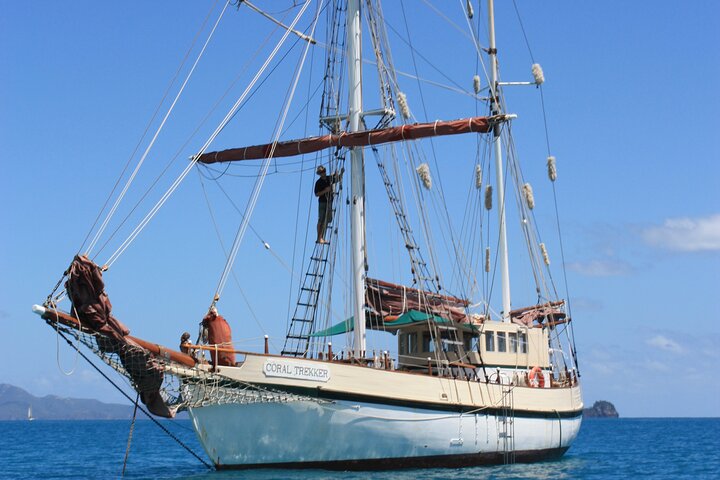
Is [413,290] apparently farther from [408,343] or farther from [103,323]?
[103,323]

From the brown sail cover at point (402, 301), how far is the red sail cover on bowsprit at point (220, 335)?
26.4 feet

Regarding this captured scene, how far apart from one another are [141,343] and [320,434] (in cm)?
598

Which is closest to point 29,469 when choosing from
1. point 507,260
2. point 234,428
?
point 234,428

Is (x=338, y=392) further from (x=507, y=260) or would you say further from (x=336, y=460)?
(x=507, y=260)

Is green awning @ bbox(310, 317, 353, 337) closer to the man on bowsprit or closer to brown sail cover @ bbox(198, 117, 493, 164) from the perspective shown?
the man on bowsprit

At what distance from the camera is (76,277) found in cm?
2334

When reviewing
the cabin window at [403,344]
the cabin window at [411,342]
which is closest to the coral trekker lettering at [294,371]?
the cabin window at [411,342]

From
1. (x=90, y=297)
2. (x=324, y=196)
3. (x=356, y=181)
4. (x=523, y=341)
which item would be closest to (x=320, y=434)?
(x=90, y=297)

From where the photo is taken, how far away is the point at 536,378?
35531 mm

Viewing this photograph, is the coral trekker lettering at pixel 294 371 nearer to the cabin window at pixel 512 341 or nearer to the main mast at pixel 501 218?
the cabin window at pixel 512 341

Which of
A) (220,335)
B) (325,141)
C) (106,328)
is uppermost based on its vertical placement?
(325,141)

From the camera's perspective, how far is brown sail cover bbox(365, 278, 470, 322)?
113ft

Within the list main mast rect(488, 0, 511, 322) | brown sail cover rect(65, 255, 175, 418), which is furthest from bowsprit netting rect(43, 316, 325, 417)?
main mast rect(488, 0, 511, 322)

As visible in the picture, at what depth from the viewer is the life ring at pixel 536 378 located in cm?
3531
